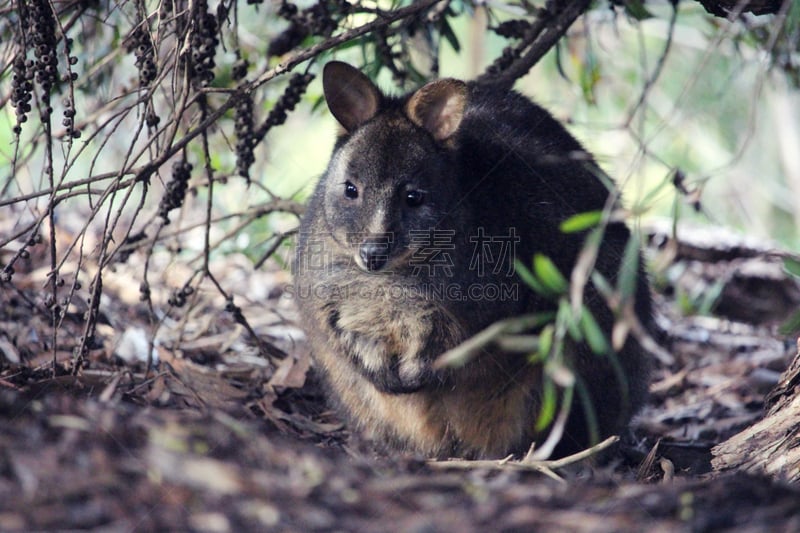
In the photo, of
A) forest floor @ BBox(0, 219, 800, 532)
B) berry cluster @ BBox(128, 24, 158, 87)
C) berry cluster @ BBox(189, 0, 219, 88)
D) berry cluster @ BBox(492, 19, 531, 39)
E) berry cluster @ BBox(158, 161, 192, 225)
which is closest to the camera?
forest floor @ BBox(0, 219, 800, 532)

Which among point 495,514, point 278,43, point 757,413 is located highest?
point 278,43

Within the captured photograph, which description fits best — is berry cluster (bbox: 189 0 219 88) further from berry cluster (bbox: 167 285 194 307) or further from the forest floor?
the forest floor

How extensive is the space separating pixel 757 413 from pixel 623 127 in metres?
2.60

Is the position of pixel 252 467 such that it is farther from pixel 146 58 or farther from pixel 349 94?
pixel 349 94

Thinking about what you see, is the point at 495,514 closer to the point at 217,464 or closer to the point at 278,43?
the point at 217,464

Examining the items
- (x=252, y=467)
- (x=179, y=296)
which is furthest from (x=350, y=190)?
(x=252, y=467)

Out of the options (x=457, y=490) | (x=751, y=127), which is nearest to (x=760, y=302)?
(x=751, y=127)

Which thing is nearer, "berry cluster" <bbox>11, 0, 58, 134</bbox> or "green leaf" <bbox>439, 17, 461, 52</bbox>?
"berry cluster" <bbox>11, 0, 58, 134</bbox>

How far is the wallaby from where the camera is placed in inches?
159

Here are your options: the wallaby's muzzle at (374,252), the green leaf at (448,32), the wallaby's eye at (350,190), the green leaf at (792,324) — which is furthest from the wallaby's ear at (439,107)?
the green leaf at (792,324)

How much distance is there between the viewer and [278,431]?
406 cm

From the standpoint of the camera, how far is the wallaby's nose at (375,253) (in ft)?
12.6

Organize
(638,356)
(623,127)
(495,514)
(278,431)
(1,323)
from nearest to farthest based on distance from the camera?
1. (495,514)
2. (623,127)
3. (278,431)
4. (638,356)
5. (1,323)

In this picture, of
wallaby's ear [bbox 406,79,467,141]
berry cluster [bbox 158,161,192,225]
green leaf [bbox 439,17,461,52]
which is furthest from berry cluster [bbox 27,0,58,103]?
green leaf [bbox 439,17,461,52]
